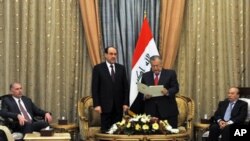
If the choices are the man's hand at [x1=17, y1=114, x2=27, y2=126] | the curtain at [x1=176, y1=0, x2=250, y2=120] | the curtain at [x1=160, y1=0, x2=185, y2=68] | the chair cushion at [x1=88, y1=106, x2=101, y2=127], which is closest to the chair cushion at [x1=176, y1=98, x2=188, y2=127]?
the curtain at [x1=176, y1=0, x2=250, y2=120]

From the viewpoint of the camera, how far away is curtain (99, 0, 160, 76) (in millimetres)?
9055

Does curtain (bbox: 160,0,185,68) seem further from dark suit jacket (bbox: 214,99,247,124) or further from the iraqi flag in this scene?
dark suit jacket (bbox: 214,99,247,124)

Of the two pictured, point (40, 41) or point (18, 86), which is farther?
point (40, 41)

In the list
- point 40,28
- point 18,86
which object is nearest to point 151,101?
point 18,86

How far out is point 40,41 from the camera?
895 cm

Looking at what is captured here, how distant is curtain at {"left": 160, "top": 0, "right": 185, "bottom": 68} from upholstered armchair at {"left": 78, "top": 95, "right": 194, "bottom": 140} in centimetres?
74

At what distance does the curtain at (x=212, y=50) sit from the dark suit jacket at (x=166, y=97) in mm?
1621

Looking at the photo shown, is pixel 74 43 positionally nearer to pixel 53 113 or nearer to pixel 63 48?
pixel 63 48

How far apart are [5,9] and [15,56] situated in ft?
2.67

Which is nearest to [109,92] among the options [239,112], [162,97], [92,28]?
[162,97]

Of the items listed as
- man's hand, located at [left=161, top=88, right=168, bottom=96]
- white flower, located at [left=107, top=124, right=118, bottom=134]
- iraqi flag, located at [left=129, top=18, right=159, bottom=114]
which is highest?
iraqi flag, located at [left=129, top=18, right=159, bottom=114]

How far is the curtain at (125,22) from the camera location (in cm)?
905

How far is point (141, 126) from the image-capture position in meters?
6.94

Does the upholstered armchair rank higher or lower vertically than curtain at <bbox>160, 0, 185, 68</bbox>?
lower
